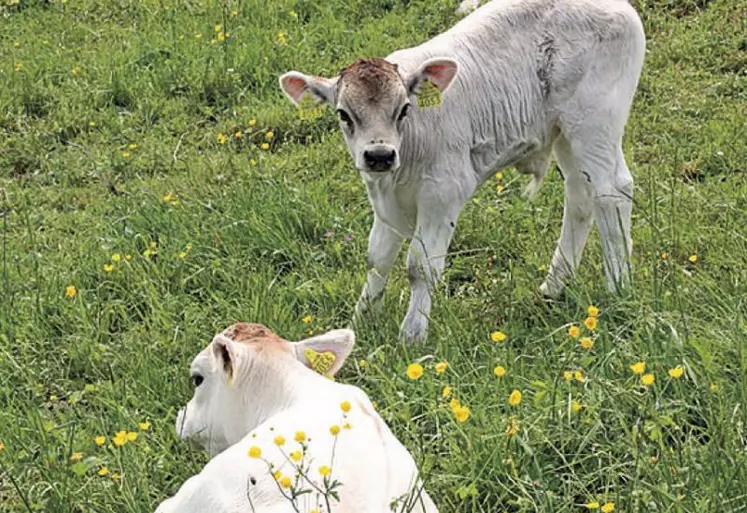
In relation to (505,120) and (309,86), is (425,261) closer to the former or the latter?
(505,120)

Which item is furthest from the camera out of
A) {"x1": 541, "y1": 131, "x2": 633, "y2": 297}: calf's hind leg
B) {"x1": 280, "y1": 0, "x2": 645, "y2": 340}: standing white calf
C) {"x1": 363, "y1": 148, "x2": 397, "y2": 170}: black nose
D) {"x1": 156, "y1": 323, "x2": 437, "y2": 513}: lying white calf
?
{"x1": 541, "y1": 131, "x2": 633, "y2": 297}: calf's hind leg

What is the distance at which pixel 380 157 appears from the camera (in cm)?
474

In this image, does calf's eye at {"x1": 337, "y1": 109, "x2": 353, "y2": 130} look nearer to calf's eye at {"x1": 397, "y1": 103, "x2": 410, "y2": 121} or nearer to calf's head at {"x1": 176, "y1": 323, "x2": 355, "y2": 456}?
calf's eye at {"x1": 397, "y1": 103, "x2": 410, "y2": 121}

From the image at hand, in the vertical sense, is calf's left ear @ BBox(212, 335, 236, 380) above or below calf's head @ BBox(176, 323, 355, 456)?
above

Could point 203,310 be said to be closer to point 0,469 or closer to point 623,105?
point 0,469

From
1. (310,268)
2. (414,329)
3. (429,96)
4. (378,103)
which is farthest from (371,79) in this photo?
(310,268)

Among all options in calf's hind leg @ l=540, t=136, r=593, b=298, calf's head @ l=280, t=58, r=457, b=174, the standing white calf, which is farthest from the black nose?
calf's hind leg @ l=540, t=136, r=593, b=298

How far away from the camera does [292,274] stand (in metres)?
5.64

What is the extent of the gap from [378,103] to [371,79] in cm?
11

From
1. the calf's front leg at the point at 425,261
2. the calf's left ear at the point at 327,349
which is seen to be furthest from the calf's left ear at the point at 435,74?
the calf's left ear at the point at 327,349

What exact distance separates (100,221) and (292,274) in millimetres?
1622

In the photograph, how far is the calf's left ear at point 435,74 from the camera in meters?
5.00

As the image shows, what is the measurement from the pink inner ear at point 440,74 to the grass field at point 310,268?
0.79 m

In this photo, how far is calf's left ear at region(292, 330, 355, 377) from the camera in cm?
363
